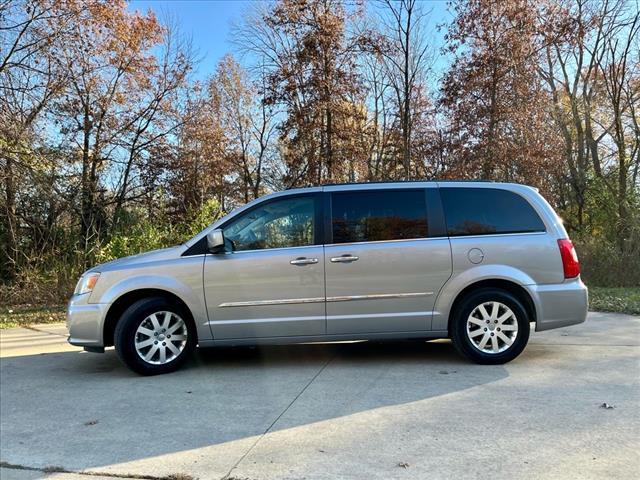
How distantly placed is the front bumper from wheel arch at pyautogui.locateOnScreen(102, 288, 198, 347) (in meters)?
0.06

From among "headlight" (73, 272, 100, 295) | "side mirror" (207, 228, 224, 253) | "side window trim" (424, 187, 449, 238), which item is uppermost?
"side window trim" (424, 187, 449, 238)

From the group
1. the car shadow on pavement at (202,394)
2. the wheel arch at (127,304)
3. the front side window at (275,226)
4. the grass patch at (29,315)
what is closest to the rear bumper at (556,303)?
the car shadow on pavement at (202,394)

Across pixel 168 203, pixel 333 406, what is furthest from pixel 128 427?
pixel 168 203

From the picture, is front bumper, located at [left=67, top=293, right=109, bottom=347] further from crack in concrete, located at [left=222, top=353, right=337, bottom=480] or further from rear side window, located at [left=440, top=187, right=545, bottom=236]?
rear side window, located at [left=440, top=187, right=545, bottom=236]

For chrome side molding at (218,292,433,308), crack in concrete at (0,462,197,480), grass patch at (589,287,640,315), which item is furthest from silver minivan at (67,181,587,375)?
grass patch at (589,287,640,315)

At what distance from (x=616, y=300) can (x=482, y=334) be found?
5.64 meters

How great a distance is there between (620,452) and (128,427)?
138 inches

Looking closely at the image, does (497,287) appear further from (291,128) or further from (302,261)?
(291,128)

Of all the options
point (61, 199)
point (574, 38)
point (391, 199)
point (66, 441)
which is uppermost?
point (574, 38)

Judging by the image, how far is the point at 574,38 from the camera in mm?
15820

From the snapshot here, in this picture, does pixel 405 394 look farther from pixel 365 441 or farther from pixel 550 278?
pixel 550 278

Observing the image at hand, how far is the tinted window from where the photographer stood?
5.68 m

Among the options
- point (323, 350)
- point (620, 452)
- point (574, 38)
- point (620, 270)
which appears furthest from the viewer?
point (574, 38)

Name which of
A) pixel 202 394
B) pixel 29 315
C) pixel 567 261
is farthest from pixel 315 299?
pixel 29 315
